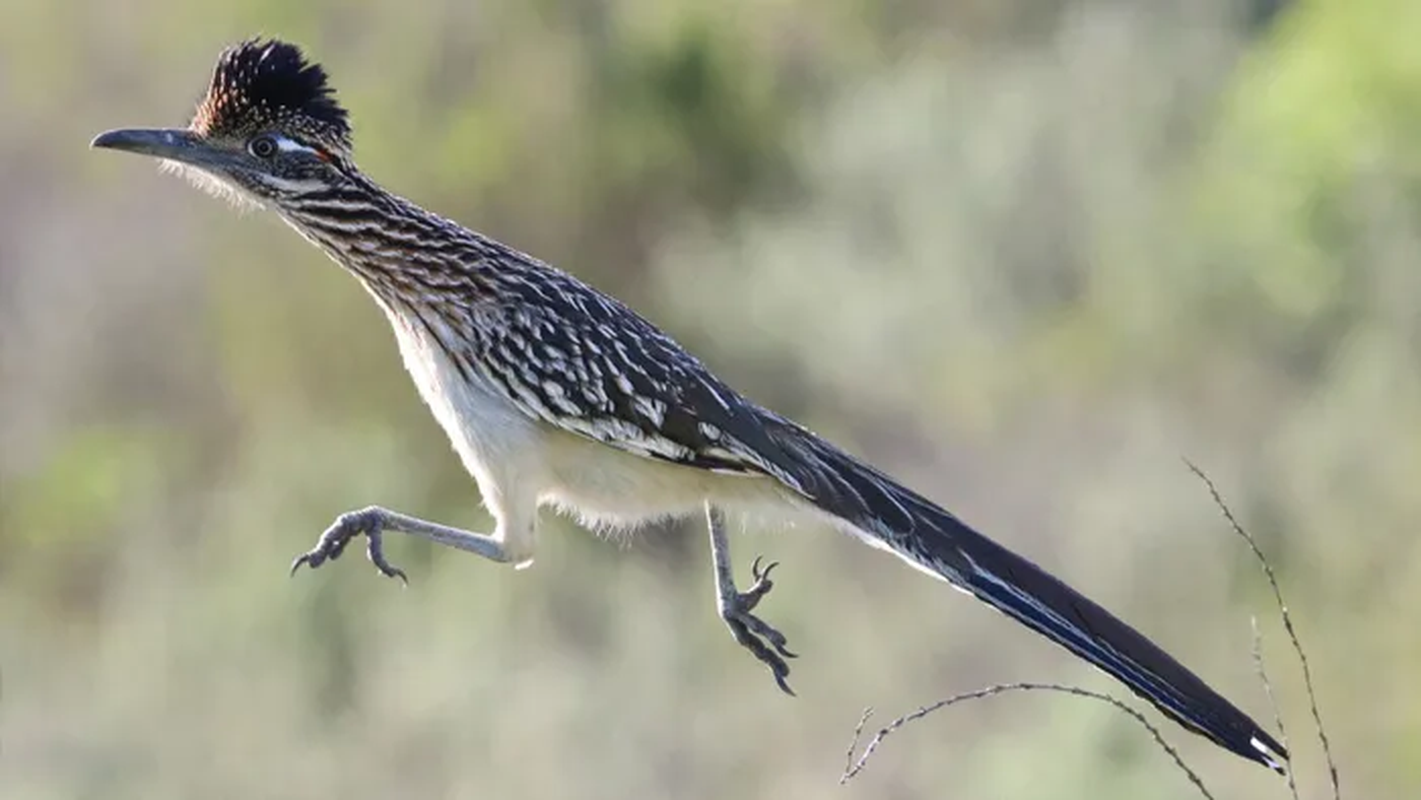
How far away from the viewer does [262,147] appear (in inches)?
237

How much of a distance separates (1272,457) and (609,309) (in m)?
10.3

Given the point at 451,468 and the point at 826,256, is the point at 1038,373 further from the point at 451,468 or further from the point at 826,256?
the point at 451,468

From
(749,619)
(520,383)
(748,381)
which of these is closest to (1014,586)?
(749,619)

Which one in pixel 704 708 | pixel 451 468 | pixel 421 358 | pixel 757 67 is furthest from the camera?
pixel 757 67

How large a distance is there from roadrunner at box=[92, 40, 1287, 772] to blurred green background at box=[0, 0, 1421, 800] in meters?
6.17

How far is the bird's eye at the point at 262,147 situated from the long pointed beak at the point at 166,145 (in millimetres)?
69

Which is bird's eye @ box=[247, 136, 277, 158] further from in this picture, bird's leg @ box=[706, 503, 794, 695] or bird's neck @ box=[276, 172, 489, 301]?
bird's leg @ box=[706, 503, 794, 695]

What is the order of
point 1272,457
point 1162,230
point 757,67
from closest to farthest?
point 1272,457 → point 1162,230 → point 757,67

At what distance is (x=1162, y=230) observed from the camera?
1912 cm

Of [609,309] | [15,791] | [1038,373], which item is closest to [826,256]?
[1038,373]

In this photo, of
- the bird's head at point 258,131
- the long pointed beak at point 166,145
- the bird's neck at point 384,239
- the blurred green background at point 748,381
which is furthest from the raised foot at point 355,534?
the blurred green background at point 748,381

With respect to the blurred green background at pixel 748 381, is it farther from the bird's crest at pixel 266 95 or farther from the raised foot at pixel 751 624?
the bird's crest at pixel 266 95

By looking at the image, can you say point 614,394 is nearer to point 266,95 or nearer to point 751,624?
point 751,624

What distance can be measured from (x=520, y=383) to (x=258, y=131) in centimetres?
91
